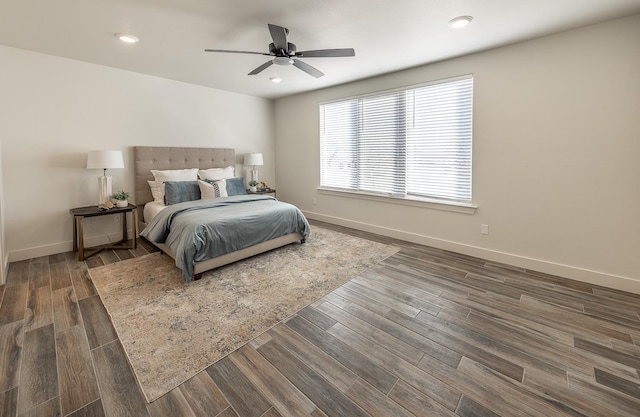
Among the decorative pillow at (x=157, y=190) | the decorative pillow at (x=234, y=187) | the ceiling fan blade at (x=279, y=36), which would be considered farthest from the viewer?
the decorative pillow at (x=234, y=187)

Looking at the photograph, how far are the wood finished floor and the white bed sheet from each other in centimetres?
139

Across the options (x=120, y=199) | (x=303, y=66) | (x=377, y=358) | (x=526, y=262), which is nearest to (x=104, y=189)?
(x=120, y=199)

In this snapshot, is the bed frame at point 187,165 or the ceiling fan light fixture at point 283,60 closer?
the ceiling fan light fixture at point 283,60

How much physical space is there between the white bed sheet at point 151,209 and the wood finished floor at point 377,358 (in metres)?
1.39

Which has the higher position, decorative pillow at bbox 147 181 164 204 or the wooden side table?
decorative pillow at bbox 147 181 164 204

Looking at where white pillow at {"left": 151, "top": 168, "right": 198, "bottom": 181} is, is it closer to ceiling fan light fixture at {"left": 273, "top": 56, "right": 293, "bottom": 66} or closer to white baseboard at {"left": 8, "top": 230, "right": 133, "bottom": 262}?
white baseboard at {"left": 8, "top": 230, "right": 133, "bottom": 262}

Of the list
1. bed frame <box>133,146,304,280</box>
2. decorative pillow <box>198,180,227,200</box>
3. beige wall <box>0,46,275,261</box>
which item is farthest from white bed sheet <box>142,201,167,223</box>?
decorative pillow <box>198,180,227,200</box>

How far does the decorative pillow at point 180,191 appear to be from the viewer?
4.17 metres

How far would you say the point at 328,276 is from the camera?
3.11 metres

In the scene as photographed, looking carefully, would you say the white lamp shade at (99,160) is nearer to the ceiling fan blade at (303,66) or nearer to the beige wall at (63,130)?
the beige wall at (63,130)

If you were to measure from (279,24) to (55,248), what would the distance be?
13.4ft

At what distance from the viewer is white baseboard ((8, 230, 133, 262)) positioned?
11.5 feet

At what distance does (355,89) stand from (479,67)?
1942 millimetres

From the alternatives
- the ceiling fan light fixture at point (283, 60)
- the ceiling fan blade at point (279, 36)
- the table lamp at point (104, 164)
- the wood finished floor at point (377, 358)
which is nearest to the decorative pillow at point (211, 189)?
the table lamp at point (104, 164)
